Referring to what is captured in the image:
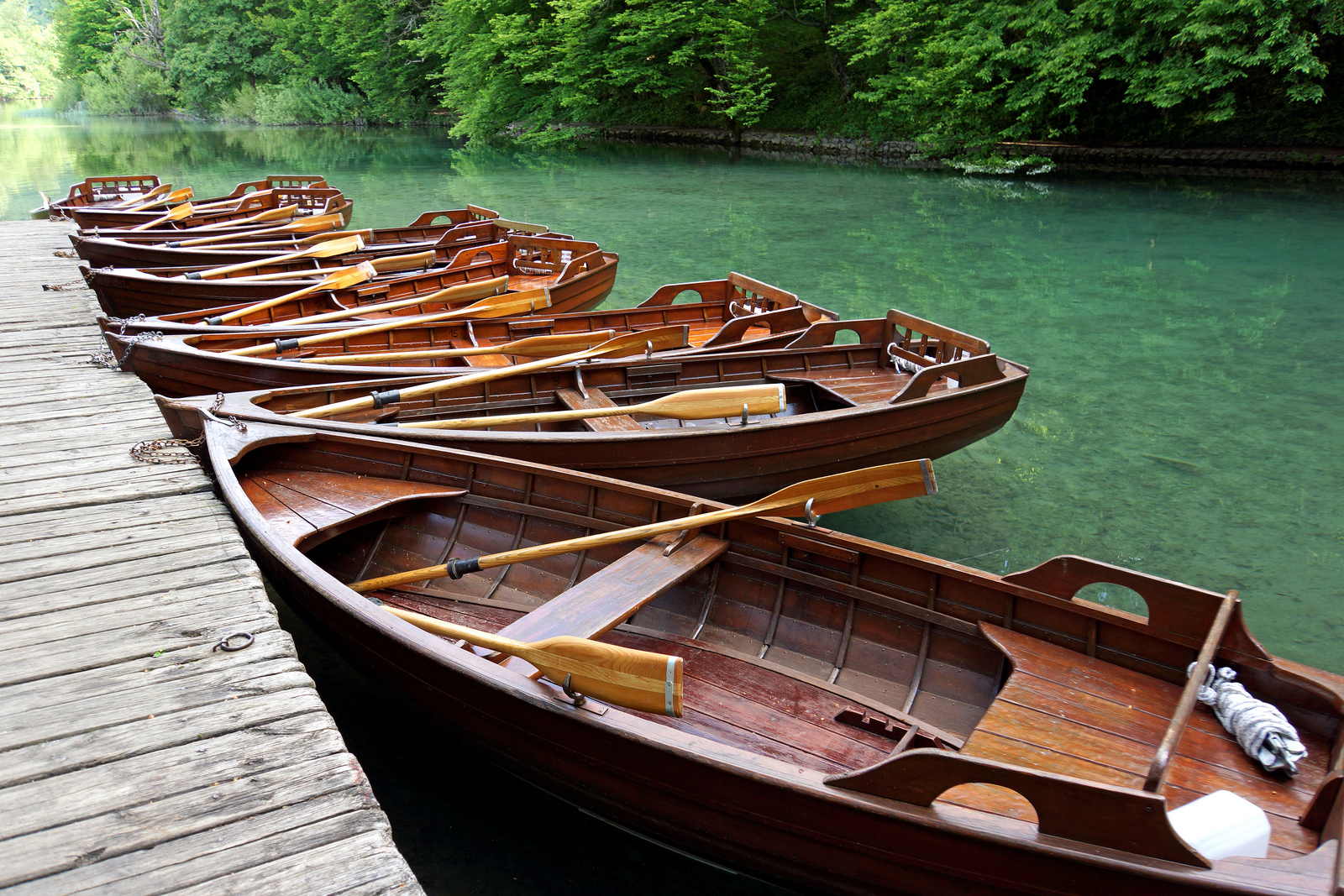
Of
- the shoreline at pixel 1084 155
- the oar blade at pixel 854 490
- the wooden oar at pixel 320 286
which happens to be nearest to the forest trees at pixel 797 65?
the shoreline at pixel 1084 155

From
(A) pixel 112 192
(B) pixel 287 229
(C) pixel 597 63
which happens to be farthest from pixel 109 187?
(C) pixel 597 63

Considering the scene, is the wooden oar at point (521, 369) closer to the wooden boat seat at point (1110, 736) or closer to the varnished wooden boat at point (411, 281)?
the varnished wooden boat at point (411, 281)

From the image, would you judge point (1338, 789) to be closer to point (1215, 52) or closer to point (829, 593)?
point (829, 593)

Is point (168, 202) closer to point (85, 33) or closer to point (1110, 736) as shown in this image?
point (1110, 736)

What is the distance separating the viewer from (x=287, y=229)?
39.3ft

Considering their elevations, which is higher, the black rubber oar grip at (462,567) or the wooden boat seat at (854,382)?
the wooden boat seat at (854,382)

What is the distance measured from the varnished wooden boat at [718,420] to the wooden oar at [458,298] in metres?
1.72

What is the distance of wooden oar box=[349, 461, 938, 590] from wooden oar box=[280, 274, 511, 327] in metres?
4.38

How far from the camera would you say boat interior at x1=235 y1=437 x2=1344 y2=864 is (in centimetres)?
286

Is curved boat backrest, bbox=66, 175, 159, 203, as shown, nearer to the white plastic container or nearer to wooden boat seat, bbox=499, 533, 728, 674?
wooden boat seat, bbox=499, 533, 728, 674

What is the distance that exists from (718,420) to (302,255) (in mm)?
6145

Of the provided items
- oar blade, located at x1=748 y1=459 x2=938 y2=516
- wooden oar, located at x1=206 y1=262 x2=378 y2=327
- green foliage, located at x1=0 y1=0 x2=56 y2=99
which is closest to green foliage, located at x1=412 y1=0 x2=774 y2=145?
wooden oar, located at x1=206 y1=262 x2=378 y2=327

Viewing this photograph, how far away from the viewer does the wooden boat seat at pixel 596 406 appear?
572cm

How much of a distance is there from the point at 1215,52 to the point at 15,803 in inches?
1041
